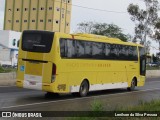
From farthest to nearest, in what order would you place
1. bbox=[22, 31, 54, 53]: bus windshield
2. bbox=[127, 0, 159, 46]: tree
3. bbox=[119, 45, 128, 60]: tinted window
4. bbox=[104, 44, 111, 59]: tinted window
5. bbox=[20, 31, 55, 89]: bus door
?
bbox=[127, 0, 159, 46]: tree
bbox=[119, 45, 128, 60]: tinted window
bbox=[104, 44, 111, 59]: tinted window
bbox=[22, 31, 54, 53]: bus windshield
bbox=[20, 31, 55, 89]: bus door

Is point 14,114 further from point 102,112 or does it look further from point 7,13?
point 7,13

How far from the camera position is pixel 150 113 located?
35.6 feet

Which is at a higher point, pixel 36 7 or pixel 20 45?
pixel 36 7

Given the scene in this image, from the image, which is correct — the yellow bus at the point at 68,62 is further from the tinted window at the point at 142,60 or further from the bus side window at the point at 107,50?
the tinted window at the point at 142,60

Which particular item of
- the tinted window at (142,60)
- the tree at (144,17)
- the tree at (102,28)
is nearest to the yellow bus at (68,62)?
the tinted window at (142,60)

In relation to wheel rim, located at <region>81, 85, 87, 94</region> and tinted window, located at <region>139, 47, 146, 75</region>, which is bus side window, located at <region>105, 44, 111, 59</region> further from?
tinted window, located at <region>139, 47, 146, 75</region>

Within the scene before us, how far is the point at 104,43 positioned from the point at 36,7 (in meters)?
103

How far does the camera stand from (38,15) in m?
122

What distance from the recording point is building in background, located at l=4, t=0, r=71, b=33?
11856cm

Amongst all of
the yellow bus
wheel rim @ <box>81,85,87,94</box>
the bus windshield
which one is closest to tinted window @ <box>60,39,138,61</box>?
the yellow bus

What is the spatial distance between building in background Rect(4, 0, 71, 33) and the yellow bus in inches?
3709

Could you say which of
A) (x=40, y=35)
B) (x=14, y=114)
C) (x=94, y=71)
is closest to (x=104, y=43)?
(x=94, y=71)

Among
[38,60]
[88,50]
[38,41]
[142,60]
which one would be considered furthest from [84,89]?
[142,60]

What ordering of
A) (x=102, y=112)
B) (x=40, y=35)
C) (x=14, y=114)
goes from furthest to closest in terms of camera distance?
1. (x=40, y=35)
2. (x=14, y=114)
3. (x=102, y=112)
